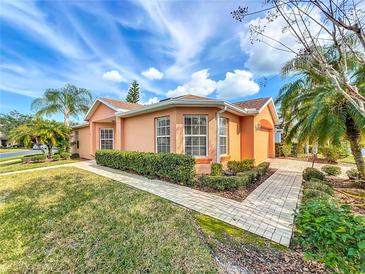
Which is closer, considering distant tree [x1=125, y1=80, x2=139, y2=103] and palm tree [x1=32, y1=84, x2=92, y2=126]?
palm tree [x1=32, y1=84, x2=92, y2=126]

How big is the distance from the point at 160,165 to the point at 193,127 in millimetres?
3015

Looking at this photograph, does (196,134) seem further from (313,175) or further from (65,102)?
(65,102)

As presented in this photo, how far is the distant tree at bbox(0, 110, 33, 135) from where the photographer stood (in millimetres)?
57500

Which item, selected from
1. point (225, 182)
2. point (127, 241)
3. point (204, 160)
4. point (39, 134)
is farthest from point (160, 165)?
point (39, 134)

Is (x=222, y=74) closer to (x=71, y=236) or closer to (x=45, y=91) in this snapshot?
(x=71, y=236)

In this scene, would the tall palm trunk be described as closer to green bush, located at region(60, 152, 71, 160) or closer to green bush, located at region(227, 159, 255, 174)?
green bush, located at region(227, 159, 255, 174)

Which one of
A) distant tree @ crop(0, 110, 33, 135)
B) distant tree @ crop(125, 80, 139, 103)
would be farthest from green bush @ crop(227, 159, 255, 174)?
distant tree @ crop(0, 110, 33, 135)

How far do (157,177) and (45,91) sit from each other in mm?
26298

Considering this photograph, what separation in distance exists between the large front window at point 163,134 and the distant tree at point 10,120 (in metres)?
65.1

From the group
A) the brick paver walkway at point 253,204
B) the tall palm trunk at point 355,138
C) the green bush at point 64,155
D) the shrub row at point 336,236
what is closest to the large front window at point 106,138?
the green bush at point 64,155

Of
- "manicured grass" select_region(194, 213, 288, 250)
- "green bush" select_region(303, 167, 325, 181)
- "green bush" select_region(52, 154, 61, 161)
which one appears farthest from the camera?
"green bush" select_region(52, 154, 61, 161)

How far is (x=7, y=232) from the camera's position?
14.4ft

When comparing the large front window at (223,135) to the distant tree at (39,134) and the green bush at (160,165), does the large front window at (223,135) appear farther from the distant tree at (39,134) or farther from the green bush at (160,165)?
the distant tree at (39,134)

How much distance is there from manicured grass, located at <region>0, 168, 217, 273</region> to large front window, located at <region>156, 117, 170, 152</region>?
460cm
